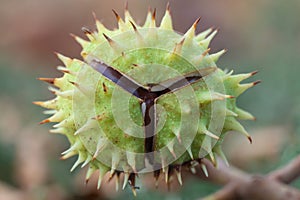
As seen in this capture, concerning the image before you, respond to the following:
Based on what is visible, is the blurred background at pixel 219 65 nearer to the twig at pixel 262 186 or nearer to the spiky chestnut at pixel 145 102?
the twig at pixel 262 186

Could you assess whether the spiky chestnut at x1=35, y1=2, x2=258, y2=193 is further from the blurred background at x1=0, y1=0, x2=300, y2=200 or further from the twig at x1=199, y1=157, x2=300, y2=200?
the blurred background at x1=0, y1=0, x2=300, y2=200

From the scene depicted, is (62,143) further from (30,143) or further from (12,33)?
(12,33)

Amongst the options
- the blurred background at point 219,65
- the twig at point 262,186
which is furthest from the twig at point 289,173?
the blurred background at point 219,65

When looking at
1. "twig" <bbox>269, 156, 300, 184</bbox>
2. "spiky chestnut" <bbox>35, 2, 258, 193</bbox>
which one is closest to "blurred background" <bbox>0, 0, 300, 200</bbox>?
"twig" <bbox>269, 156, 300, 184</bbox>

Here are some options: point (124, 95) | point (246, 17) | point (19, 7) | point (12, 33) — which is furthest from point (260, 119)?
point (19, 7)

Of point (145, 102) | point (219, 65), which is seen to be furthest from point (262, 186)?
point (219, 65)

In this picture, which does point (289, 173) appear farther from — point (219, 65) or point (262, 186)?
point (219, 65)
